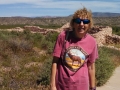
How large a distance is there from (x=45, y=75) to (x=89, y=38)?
428cm

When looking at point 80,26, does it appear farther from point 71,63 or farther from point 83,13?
point 71,63

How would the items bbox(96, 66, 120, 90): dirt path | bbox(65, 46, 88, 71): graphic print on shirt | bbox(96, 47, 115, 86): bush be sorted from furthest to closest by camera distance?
1. bbox(96, 47, 115, 86): bush
2. bbox(96, 66, 120, 90): dirt path
3. bbox(65, 46, 88, 71): graphic print on shirt

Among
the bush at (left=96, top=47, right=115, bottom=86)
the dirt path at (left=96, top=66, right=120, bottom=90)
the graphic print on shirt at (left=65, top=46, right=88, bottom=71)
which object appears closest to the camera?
the graphic print on shirt at (left=65, top=46, right=88, bottom=71)

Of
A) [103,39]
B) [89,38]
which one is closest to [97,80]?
[89,38]

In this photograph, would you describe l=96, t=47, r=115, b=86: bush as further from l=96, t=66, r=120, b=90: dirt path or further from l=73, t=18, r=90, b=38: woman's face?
l=73, t=18, r=90, b=38: woman's face

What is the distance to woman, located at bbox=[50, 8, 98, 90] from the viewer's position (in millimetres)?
3473

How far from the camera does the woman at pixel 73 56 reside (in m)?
3.47

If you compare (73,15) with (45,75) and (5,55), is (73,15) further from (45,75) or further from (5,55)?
(5,55)

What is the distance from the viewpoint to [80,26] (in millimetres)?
3525

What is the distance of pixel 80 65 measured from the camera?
3.51 metres

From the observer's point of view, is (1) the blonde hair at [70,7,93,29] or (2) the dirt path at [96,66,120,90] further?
(2) the dirt path at [96,66,120,90]

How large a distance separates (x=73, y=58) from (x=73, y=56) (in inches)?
0.9

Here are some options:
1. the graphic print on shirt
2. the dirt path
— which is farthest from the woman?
the dirt path

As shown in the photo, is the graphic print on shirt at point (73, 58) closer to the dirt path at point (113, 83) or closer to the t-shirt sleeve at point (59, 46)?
the t-shirt sleeve at point (59, 46)
